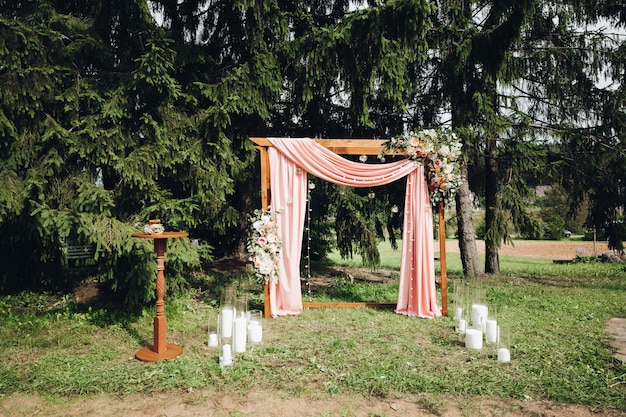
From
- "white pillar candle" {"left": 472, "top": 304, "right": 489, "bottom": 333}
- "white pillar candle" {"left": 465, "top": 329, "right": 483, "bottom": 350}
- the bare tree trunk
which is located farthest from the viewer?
the bare tree trunk

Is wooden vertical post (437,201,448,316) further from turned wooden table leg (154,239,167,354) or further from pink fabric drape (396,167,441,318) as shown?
turned wooden table leg (154,239,167,354)

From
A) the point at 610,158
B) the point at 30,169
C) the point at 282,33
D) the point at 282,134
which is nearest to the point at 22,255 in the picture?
the point at 30,169

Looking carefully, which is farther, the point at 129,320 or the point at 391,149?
the point at 391,149

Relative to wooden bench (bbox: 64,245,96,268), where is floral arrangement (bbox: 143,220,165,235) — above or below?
above

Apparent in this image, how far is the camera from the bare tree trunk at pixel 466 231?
32.6ft

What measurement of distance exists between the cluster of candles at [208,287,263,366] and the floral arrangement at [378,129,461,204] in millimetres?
3303

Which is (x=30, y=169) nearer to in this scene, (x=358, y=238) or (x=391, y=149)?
(x=391, y=149)

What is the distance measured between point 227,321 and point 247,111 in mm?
3771

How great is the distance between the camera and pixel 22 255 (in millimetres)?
7227

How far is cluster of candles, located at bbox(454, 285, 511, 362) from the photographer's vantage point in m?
4.75

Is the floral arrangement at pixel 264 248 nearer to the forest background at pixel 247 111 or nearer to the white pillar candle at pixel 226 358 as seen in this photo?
the forest background at pixel 247 111

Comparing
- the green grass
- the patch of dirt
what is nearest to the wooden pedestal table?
the green grass

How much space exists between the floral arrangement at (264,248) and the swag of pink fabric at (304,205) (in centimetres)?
19

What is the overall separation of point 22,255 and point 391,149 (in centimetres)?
655
